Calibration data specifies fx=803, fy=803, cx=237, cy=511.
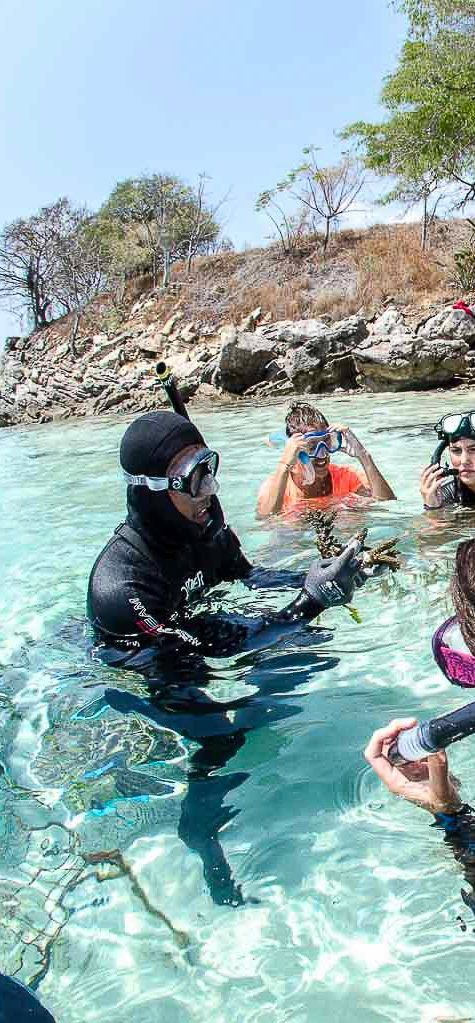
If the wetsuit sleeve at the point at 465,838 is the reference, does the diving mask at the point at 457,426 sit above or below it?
above

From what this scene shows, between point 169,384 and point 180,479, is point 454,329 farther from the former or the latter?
point 180,479

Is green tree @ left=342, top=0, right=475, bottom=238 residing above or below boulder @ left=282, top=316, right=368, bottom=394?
above

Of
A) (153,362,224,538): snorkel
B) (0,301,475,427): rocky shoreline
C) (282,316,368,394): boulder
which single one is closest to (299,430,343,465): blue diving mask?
(153,362,224,538): snorkel

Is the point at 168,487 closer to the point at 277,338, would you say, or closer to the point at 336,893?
the point at 336,893

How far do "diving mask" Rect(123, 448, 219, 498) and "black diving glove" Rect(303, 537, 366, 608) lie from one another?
1.72ft

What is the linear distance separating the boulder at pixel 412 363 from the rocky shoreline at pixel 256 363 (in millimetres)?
18

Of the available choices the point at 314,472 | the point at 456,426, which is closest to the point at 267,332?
the point at 314,472

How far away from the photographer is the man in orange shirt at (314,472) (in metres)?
5.26

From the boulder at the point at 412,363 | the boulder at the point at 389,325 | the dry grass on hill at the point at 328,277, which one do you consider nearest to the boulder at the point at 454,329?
the boulder at the point at 412,363

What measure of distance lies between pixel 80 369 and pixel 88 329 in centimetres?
706

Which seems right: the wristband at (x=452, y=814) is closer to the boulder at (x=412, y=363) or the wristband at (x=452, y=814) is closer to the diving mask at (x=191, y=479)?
the diving mask at (x=191, y=479)

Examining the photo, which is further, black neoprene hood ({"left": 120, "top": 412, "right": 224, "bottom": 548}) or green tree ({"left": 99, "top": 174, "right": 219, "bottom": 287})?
green tree ({"left": 99, "top": 174, "right": 219, "bottom": 287})

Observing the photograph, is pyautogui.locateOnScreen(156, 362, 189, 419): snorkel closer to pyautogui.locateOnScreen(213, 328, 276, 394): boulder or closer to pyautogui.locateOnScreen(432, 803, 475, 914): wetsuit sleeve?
pyautogui.locateOnScreen(432, 803, 475, 914): wetsuit sleeve

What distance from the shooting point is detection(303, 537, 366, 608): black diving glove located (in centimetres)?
297
